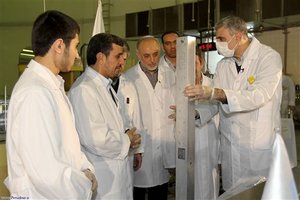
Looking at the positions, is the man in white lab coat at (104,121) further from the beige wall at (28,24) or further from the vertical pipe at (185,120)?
the beige wall at (28,24)

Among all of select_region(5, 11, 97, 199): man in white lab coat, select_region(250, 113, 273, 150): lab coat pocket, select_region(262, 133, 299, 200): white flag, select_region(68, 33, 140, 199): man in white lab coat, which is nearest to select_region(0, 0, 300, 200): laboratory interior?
select_region(250, 113, 273, 150): lab coat pocket

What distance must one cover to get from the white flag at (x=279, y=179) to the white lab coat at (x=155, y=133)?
1583mm

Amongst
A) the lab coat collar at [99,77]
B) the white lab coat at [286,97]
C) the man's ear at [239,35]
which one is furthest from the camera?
the white lab coat at [286,97]

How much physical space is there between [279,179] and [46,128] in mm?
619

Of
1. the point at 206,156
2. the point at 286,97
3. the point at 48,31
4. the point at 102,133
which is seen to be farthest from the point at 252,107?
the point at 286,97

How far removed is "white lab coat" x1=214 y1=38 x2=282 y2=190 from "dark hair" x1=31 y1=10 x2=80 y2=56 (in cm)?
86

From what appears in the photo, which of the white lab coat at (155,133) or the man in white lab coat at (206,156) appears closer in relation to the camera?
the man in white lab coat at (206,156)

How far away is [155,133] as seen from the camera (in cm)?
217

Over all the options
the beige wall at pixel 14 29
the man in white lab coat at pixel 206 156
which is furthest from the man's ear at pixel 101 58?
the beige wall at pixel 14 29

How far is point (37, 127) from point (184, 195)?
53 cm

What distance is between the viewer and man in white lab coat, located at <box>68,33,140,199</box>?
4.56 ft

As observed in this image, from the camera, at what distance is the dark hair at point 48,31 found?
1.01 metres

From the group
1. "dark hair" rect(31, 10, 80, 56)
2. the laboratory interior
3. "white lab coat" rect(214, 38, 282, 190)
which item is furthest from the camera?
the laboratory interior

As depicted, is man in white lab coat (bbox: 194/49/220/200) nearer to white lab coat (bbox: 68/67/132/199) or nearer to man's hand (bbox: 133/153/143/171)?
man's hand (bbox: 133/153/143/171)
